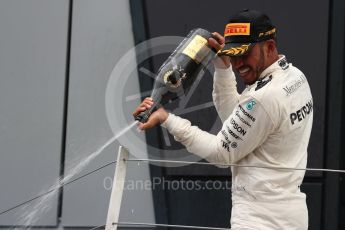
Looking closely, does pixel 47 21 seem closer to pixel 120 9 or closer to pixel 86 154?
pixel 120 9

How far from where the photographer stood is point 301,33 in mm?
4109

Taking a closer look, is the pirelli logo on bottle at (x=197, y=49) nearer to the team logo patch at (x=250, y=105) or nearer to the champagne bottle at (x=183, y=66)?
the champagne bottle at (x=183, y=66)

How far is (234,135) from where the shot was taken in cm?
236

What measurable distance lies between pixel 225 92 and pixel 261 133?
435 millimetres

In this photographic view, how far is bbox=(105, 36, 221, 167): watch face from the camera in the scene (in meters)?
4.22

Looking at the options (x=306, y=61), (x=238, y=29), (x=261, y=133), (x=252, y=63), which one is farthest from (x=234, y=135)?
(x=306, y=61)

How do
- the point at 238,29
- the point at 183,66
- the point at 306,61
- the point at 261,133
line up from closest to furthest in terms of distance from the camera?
the point at 261,133, the point at 238,29, the point at 183,66, the point at 306,61

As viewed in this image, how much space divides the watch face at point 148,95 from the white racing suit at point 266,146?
179cm

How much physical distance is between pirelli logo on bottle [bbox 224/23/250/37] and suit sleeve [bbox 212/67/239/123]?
29 cm

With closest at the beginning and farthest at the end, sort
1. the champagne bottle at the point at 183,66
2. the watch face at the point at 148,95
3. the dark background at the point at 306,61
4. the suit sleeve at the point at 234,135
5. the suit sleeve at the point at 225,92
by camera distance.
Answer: the suit sleeve at the point at 234,135 → the champagne bottle at the point at 183,66 → the suit sleeve at the point at 225,92 → the dark background at the point at 306,61 → the watch face at the point at 148,95

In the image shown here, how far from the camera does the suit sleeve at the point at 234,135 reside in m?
2.32

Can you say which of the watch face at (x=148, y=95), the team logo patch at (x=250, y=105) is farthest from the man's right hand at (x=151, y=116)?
the watch face at (x=148, y=95)

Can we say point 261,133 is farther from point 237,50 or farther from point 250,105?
point 237,50

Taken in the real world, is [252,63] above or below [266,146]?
above
